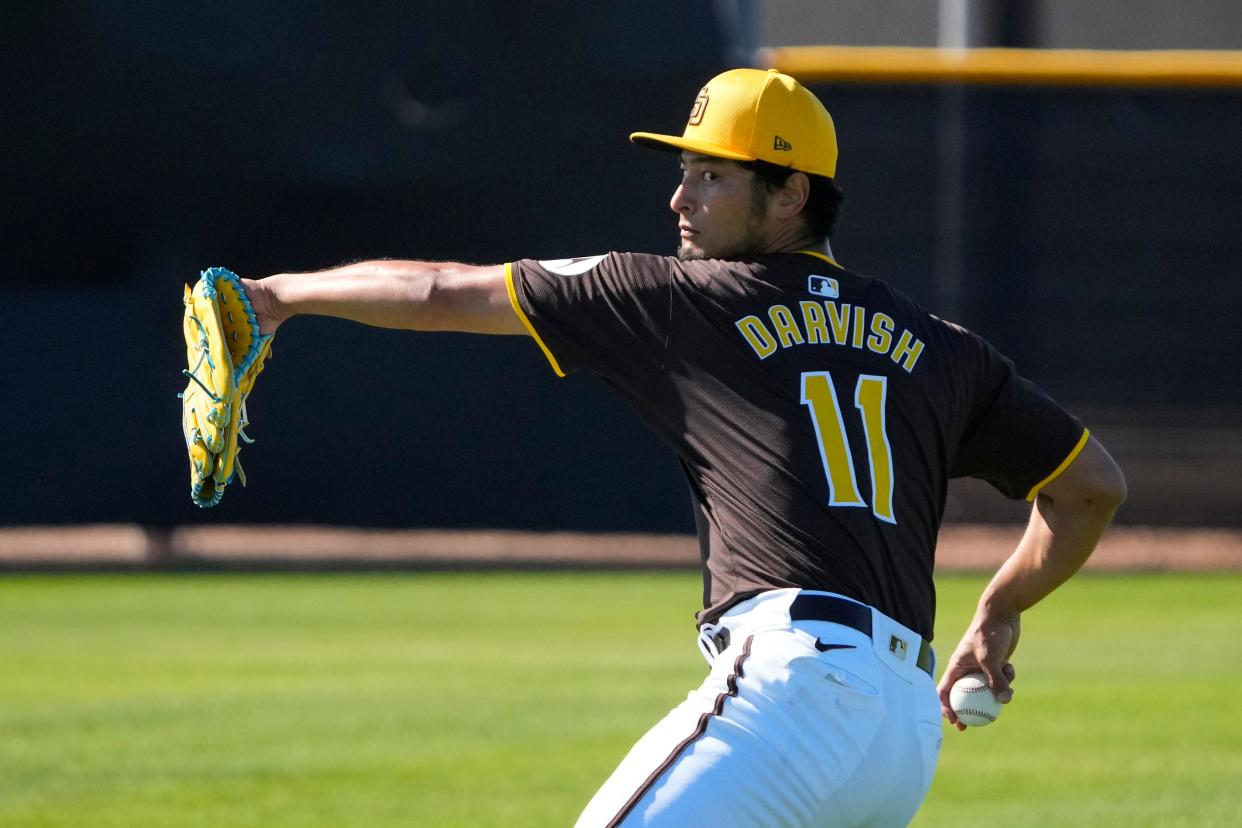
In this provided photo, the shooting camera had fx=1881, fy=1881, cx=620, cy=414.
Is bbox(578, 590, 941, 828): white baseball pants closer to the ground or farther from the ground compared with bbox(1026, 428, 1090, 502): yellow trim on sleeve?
closer to the ground

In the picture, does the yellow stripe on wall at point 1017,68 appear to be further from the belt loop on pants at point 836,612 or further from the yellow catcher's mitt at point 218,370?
the belt loop on pants at point 836,612

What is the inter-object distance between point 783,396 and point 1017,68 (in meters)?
10.5

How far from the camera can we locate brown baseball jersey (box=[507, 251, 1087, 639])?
3.12m

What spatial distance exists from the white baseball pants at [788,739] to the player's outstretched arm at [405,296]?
683 mm

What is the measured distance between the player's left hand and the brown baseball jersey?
1.10 feet

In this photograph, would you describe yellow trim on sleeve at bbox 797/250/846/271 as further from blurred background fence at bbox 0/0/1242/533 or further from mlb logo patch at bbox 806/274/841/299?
blurred background fence at bbox 0/0/1242/533

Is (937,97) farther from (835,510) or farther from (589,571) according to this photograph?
(835,510)

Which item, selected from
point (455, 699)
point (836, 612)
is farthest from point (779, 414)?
point (455, 699)

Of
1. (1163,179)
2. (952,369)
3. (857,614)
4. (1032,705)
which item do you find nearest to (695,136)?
(952,369)

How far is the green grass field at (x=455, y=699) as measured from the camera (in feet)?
20.4

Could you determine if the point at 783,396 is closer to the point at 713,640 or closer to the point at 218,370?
the point at 713,640

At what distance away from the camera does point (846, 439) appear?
10.3ft

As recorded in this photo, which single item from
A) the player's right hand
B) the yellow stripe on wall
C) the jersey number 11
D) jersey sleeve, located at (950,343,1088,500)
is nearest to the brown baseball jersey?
the jersey number 11

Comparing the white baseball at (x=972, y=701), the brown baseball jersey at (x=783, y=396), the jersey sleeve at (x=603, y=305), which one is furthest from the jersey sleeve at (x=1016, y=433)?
the jersey sleeve at (x=603, y=305)
